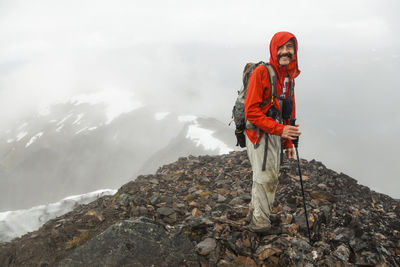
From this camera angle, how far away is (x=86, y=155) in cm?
14888

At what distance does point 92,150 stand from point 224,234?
159947 millimetres

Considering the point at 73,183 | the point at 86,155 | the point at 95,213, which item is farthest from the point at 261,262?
the point at 86,155

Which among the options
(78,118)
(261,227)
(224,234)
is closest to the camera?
(261,227)

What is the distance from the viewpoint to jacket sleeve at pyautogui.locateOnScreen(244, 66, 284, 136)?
4.50 meters

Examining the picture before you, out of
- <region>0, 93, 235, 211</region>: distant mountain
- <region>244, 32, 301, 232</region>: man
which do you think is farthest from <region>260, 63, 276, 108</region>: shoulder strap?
<region>0, 93, 235, 211</region>: distant mountain

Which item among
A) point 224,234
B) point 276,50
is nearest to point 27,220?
point 224,234

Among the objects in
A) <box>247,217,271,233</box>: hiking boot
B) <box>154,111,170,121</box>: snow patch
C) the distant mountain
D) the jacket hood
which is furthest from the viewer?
<box>154,111,170,121</box>: snow patch

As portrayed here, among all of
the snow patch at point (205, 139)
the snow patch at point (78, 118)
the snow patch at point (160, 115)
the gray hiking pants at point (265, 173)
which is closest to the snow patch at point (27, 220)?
the gray hiking pants at point (265, 173)

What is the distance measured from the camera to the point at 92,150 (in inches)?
5950

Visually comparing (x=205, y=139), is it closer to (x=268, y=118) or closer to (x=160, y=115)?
(x=160, y=115)

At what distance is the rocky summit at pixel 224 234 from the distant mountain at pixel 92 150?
268 ft

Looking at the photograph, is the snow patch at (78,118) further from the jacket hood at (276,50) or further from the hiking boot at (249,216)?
the jacket hood at (276,50)

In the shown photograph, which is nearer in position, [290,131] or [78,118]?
[290,131]

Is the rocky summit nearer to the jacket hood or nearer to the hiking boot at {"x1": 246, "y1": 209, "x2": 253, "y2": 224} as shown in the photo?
the hiking boot at {"x1": 246, "y1": 209, "x2": 253, "y2": 224}
